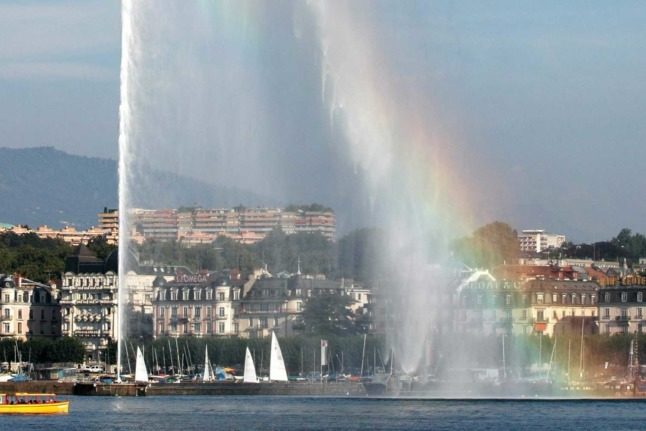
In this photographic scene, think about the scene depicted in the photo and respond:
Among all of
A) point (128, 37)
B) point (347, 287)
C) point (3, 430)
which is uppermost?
point (128, 37)

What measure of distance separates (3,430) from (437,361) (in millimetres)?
21285

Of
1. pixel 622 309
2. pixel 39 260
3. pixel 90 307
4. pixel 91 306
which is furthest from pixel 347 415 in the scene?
pixel 39 260

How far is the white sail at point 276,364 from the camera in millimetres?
96125

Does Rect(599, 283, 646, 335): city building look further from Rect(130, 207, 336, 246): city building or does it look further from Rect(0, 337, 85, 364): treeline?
Rect(0, 337, 85, 364): treeline

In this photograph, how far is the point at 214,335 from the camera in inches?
4808

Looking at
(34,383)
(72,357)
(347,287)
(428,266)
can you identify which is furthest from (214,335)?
(428,266)

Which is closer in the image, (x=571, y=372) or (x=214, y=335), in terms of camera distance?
(x=571, y=372)

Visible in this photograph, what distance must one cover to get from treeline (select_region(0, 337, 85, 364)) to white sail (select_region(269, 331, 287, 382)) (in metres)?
27.4

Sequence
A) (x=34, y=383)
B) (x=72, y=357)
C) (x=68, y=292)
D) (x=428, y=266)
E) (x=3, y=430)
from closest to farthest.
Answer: (x=3, y=430)
(x=428, y=266)
(x=34, y=383)
(x=72, y=357)
(x=68, y=292)

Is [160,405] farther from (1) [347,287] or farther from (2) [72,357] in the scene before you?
(2) [72,357]


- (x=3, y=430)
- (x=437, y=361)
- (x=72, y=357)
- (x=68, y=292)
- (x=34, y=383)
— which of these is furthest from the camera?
(x=68, y=292)

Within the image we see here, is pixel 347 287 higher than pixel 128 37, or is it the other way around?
pixel 128 37

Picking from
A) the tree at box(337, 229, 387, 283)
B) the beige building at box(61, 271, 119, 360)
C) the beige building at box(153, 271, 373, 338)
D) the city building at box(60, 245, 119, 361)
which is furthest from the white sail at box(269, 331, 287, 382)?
the beige building at box(61, 271, 119, 360)

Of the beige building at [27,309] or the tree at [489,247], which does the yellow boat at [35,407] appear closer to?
the tree at [489,247]
